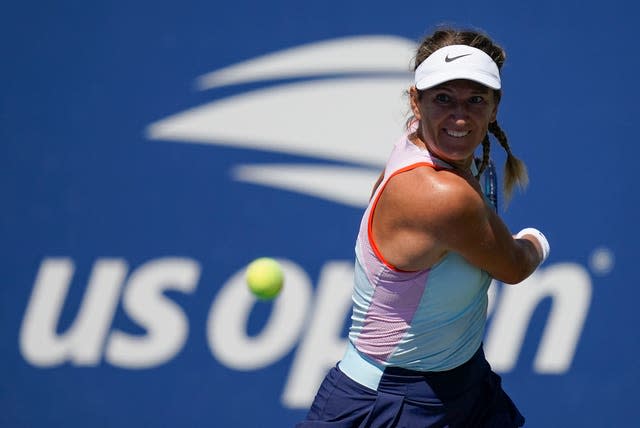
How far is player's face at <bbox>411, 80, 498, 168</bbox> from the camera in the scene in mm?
2012

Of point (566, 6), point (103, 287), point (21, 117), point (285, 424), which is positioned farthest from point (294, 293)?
point (566, 6)

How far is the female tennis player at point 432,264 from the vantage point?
1.94 metres

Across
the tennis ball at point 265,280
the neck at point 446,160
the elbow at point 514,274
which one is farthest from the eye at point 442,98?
the tennis ball at point 265,280

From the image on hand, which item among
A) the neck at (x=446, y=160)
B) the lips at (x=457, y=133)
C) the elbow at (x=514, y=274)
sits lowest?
the elbow at (x=514, y=274)

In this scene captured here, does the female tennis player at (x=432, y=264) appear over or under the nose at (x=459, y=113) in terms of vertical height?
under

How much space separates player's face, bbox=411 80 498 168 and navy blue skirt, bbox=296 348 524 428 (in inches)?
19.7

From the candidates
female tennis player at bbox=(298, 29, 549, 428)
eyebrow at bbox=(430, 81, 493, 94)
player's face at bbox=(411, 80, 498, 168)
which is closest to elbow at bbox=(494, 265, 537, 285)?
female tennis player at bbox=(298, 29, 549, 428)

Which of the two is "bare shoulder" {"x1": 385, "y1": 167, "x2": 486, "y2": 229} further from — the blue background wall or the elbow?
the blue background wall

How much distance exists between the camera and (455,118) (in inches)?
79.1

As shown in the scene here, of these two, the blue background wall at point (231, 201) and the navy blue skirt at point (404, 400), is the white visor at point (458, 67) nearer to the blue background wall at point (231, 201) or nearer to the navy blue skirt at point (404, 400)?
the navy blue skirt at point (404, 400)

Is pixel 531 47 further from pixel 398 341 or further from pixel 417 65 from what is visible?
pixel 398 341

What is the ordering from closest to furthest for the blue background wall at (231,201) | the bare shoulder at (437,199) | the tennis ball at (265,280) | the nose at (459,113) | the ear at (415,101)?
the bare shoulder at (437,199), the nose at (459,113), the ear at (415,101), the tennis ball at (265,280), the blue background wall at (231,201)

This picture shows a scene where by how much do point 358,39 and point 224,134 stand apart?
0.65m

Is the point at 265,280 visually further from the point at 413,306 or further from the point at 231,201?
the point at 231,201
